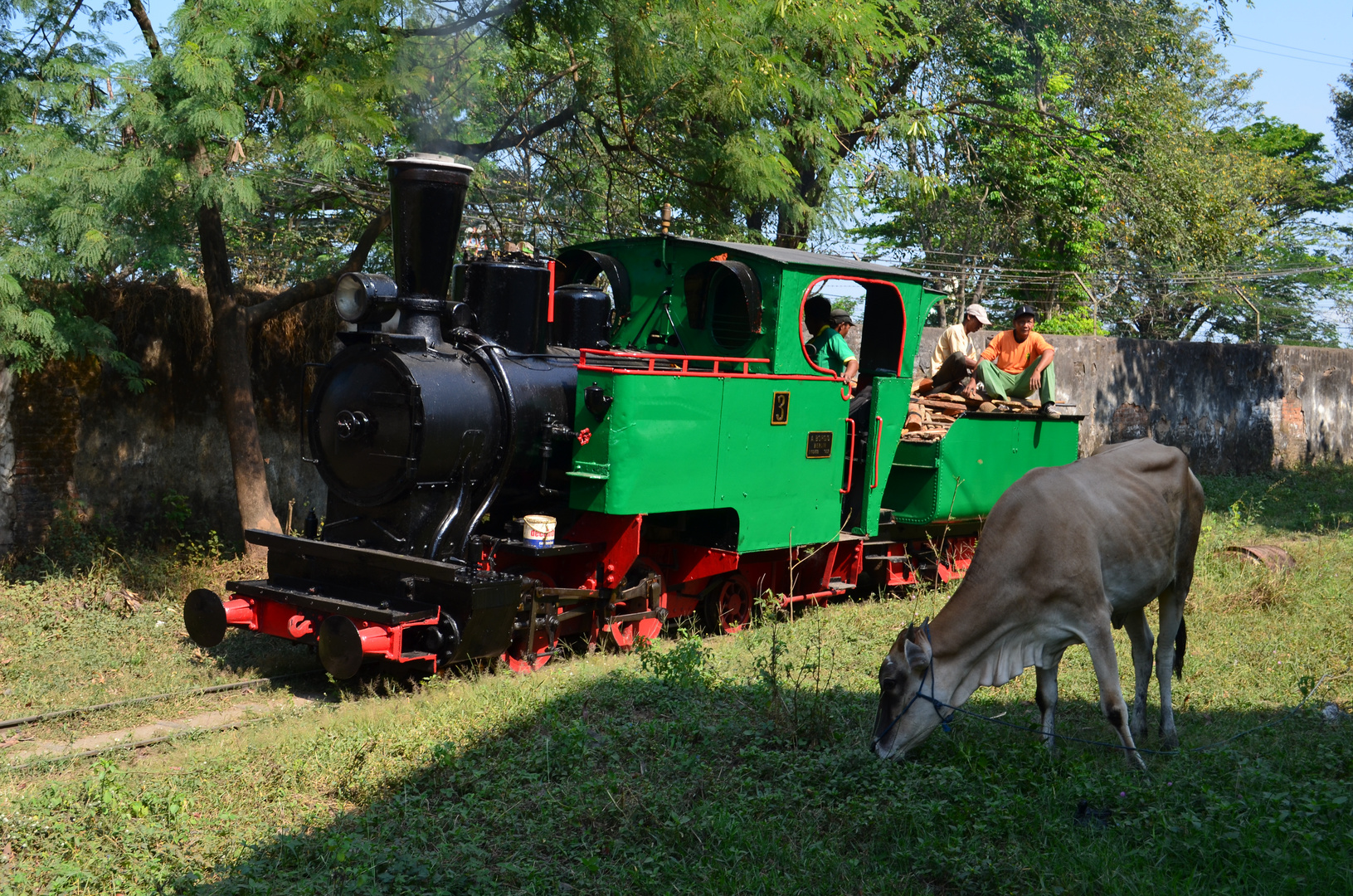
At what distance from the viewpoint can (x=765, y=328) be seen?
759 centimetres

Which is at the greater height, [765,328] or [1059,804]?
[765,328]

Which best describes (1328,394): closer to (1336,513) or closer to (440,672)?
(1336,513)

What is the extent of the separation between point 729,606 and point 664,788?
12.2 feet

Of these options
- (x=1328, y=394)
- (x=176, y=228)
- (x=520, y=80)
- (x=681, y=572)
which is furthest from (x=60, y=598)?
(x=1328, y=394)

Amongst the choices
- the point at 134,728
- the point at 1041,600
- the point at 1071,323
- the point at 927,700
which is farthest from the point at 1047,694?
the point at 1071,323

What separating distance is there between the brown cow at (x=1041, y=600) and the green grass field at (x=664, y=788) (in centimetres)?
26

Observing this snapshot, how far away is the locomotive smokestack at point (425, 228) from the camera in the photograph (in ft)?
21.3

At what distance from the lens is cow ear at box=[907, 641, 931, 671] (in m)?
4.80

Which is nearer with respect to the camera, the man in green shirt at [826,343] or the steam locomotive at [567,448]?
the steam locomotive at [567,448]

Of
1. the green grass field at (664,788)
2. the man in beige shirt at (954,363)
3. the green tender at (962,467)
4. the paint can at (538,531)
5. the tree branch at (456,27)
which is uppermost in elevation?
the tree branch at (456,27)

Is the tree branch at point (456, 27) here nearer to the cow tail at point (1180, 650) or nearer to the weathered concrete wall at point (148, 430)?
the weathered concrete wall at point (148, 430)

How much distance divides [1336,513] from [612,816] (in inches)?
494

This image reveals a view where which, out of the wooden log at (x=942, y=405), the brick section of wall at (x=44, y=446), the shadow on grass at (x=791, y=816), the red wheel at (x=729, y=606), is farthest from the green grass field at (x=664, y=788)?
the wooden log at (x=942, y=405)

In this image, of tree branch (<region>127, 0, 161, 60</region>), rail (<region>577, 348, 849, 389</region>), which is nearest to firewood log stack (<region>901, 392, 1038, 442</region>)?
rail (<region>577, 348, 849, 389</region>)
